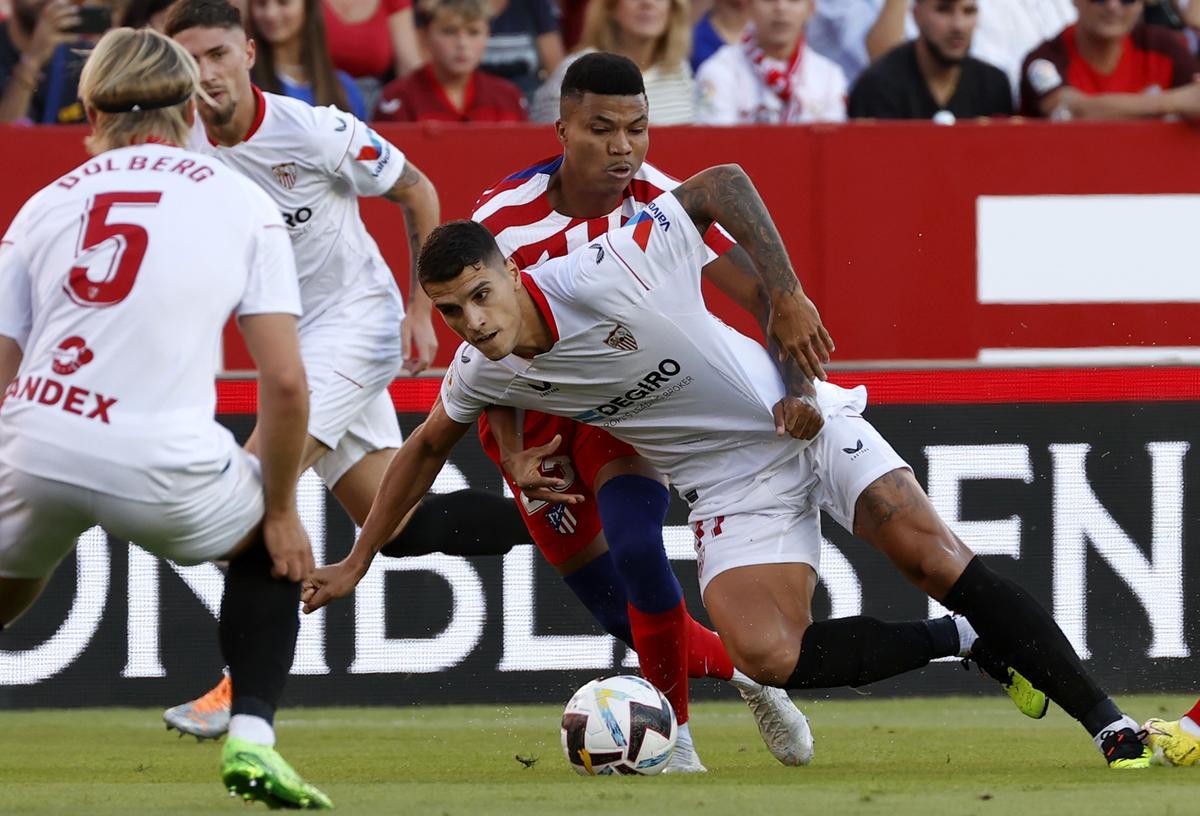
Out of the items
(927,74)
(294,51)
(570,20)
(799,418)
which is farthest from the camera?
(570,20)

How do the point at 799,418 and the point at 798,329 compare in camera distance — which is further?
the point at 799,418

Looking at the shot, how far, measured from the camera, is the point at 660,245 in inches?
225

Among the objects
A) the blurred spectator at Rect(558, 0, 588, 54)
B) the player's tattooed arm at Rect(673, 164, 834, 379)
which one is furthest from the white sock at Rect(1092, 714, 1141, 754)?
the blurred spectator at Rect(558, 0, 588, 54)

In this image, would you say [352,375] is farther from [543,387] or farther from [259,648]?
[259,648]

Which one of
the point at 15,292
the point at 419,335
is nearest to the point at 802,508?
the point at 419,335

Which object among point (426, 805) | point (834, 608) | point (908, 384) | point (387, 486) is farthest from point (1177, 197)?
point (426, 805)

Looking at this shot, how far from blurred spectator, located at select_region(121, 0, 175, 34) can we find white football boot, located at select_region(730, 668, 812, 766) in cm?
427

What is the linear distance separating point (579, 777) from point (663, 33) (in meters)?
4.86

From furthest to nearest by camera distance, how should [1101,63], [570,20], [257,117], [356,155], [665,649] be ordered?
[570,20]
[1101,63]
[356,155]
[257,117]
[665,649]

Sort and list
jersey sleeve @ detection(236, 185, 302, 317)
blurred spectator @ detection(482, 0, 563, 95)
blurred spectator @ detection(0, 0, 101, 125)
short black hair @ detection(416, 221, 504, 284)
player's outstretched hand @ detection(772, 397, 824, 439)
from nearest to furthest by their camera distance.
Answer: jersey sleeve @ detection(236, 185, 302, 317) < short black hair @ detection(416, 221, 504, 284) < player's outstretched hand @ detection(772, 397, 824, 439) < blurred spectator @ detection(0, 0, 101, 125) < blurred spectator @ detection(482, 0, 563, 95)

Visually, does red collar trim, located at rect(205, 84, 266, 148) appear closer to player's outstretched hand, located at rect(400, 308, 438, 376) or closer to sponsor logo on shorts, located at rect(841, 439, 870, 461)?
player's outstretched hand, located at rect(400, 308, 438, 376)

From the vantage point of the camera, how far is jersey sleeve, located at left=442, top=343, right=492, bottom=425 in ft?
19.1

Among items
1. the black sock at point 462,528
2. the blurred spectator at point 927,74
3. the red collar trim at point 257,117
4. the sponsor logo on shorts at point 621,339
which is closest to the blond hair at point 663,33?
the blurred spectator at point 927,74

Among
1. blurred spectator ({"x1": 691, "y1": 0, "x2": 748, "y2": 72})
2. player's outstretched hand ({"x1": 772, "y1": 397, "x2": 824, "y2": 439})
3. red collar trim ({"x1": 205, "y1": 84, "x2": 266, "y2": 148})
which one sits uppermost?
blurred spectator ({"x1": 691, "y1": 0, "x2": 748, "y2": 72})
